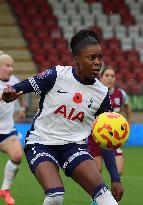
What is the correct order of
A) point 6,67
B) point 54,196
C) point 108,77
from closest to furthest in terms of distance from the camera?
point 54,196
point 108,77
point 6,67

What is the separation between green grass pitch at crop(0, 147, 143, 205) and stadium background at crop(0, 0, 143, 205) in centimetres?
926

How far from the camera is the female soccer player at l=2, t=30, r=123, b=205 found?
19.4ft

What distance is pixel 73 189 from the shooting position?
34.4 ft

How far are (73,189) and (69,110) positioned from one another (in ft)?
15.0

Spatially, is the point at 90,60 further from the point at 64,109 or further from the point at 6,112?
the point at 6,112

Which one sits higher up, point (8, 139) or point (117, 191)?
point (117, 191)

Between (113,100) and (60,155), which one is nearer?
(60,155)

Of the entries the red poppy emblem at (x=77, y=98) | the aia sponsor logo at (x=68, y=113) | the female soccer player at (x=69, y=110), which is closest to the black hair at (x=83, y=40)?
the female soccer player at (x=69, y=110)

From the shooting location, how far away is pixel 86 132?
6219 mm

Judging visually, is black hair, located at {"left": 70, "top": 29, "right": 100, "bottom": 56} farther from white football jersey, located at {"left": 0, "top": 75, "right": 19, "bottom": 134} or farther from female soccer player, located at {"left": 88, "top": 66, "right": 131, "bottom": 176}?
white football jersey, located at {"left": 0, "top": 75, "right": 19, "bottom": 134}

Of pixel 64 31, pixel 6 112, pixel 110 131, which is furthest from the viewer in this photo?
pixel 64 31

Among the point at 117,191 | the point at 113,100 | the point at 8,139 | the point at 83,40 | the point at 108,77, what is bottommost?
the point at 8,139

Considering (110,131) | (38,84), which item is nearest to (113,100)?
(38,84)

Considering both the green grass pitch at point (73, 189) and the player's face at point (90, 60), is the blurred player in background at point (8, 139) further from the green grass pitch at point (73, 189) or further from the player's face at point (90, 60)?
the player's face at point (90, 60)
